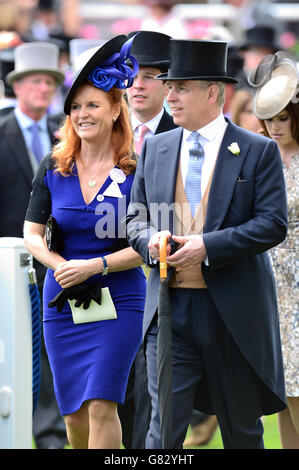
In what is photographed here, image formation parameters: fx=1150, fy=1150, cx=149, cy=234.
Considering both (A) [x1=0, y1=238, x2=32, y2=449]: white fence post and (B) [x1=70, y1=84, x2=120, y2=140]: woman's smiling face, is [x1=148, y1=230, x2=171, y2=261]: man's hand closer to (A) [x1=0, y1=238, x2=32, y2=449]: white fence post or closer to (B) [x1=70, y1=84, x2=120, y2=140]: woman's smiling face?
(A) [x1=0, y1=238, x2=32, y2=449]: white fence post

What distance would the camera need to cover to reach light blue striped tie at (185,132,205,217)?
5.42 meters

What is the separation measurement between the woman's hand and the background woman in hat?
1131 mm

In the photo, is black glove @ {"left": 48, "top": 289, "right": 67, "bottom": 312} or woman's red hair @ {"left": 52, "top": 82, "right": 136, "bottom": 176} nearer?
black glove @ {"left": 48, "top": 289, "right": 67, "bottom": 312}

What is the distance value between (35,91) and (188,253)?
168 inches

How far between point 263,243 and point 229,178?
13.5 inches

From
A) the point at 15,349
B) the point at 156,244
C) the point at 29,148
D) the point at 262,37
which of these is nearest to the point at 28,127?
the point at 29,148

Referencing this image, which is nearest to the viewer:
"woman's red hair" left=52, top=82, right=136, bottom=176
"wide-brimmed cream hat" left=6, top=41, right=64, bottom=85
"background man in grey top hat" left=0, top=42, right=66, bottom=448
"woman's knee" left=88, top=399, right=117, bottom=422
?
"woman's knee" left=88, top=399, right=117, bottom=422

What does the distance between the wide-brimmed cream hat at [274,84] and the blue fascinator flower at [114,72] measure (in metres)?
0.80

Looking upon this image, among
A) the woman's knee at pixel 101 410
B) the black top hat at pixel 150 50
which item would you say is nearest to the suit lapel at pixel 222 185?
the woman's knee at pixel 101 410

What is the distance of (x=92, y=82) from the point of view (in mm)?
6062

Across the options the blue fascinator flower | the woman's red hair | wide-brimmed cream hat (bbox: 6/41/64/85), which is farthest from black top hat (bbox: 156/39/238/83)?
wide-brimmed cream hat (bbox: 6/41/64/85)

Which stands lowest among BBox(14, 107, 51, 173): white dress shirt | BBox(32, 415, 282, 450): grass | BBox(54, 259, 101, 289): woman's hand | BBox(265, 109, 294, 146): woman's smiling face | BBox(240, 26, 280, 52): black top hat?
BBox(32, 415, 282, 450): grass

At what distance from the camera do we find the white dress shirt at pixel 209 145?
215 inches

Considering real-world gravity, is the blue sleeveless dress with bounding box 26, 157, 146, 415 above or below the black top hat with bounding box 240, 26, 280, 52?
below
